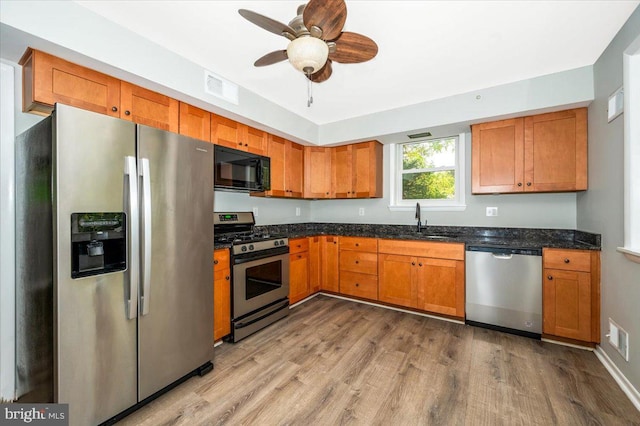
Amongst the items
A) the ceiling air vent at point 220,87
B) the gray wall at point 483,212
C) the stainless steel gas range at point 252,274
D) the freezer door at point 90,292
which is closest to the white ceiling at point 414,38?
the ceiling air vent at point 220,87

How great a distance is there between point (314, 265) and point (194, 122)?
231cm

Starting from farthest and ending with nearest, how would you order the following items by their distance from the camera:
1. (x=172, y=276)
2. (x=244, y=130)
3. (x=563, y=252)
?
(x=244, y=130) < (x=563, y=252) < (x=172, y=276)

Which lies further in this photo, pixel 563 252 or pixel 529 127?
pixel 529 127

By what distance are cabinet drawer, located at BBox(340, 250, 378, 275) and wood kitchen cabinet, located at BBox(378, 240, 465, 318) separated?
0.08 metres

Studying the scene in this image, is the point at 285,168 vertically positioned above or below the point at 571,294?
above

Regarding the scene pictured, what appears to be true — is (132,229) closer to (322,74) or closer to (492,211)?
(322,74)

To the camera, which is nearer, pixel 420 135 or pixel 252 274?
pixel 252 274

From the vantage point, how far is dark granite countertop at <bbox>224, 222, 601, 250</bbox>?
249cm

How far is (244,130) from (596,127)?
3.35m

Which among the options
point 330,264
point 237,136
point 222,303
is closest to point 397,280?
point 330,264

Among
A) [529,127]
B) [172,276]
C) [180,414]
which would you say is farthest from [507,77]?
[180,414]

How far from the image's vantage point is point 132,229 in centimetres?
154

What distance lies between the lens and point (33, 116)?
1896 millimetres

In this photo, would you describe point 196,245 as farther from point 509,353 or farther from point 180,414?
point 509,353
